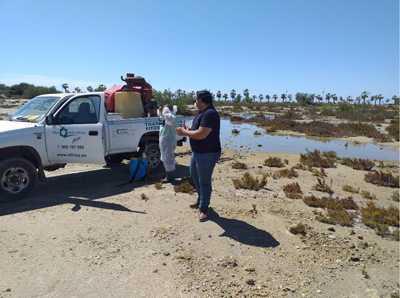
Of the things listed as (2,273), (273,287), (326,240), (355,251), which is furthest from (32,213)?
(355,251)

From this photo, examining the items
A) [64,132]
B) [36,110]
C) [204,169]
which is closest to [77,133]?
[64,132]

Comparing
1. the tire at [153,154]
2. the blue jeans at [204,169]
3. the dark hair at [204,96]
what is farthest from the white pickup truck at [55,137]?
the dark hair at [204,96]

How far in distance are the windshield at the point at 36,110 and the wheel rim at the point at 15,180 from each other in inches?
47.0

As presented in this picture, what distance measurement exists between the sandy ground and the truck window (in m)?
1.65

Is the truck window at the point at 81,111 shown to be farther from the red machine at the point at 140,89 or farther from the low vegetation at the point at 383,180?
the low vegetation at the point at 383,180

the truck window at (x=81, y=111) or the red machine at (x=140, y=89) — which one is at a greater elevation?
the red machine at (x=140, y=89)

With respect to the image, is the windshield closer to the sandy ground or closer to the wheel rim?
the wheel rim

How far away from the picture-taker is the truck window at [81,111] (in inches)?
278

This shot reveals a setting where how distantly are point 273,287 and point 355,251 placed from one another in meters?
1.70

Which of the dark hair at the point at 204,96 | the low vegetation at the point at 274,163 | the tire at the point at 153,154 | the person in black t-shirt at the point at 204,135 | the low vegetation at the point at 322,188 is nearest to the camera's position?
the person in black t-shirt at the point at 204,135

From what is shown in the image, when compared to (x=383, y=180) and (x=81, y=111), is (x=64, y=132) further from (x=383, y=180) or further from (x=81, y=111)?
(x=383, y=180)

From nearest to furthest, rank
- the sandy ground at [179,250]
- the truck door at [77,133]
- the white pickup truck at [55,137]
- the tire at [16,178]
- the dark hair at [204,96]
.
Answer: the sandy ground at [179,250] < the dark hair at [204,96] < the tire at [16,178] < the white pickup truck at [55,137] < the truck door at [77,133]

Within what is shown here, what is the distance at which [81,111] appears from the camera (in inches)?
289

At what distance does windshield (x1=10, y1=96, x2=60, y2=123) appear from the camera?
6.93 meters
